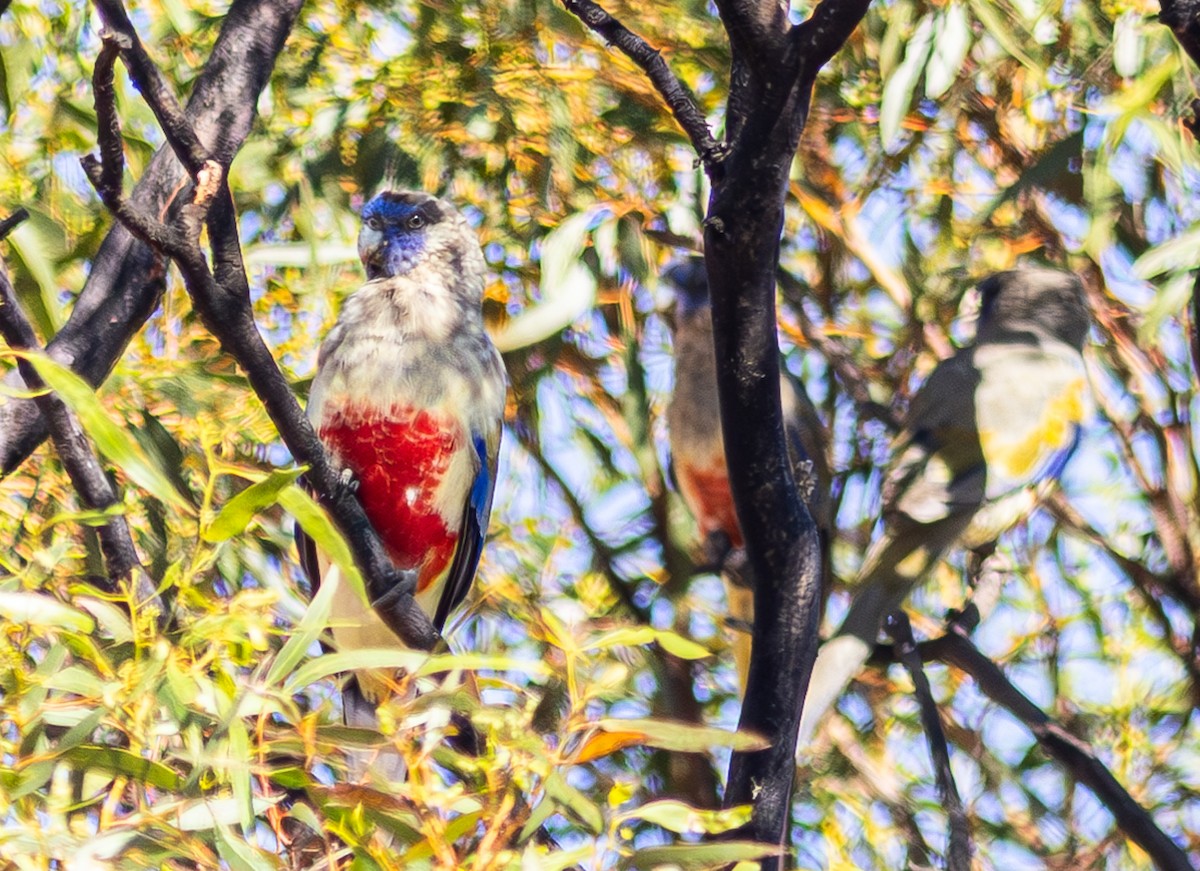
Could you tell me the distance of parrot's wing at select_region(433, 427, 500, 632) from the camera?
2.62 m

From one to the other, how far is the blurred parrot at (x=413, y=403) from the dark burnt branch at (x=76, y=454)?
16.5 inches

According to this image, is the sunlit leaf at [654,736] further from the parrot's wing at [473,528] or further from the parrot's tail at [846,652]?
the parrot's wing at [473,528]

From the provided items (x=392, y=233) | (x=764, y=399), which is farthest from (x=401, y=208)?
(x=764, y=399)

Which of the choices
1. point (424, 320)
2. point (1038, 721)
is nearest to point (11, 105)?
point (424, 320)

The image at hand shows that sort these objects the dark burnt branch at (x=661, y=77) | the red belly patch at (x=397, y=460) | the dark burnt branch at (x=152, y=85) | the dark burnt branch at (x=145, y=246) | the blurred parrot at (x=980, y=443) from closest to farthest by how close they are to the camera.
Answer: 1. the dark burnt branch at (x=152, y=85)
2. the dark burnt branch at (x=661, y=77)
3. the dark burnt branch at (x=145, y=246)
4. the red belly patch at (x=397, y=460)
5. the blurred parrot at (x=980, y=443)

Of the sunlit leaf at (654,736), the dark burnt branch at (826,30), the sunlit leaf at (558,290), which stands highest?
the dark burnt branch at (826,30)

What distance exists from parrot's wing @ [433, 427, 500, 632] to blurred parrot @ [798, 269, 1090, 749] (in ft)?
2.11

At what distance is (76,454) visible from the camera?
193 centimetres

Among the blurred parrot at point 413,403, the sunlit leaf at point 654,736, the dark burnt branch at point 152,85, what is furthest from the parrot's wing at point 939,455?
the dark burnt branch at point 152,85

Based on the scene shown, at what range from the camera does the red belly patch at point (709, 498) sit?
10.9 ft

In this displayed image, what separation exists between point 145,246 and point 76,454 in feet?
1.21

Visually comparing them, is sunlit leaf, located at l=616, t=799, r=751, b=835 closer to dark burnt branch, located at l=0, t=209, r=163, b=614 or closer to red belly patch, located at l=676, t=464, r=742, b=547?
dark burnt branch, located at l=0, t=209, r=163, b=614

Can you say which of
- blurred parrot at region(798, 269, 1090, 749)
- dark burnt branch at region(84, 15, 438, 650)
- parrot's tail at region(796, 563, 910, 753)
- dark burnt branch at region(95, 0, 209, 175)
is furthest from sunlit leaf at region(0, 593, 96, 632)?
blurred parrot at region(798, 269, 1090, 749)

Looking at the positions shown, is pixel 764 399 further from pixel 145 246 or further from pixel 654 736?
pixel 145 246
